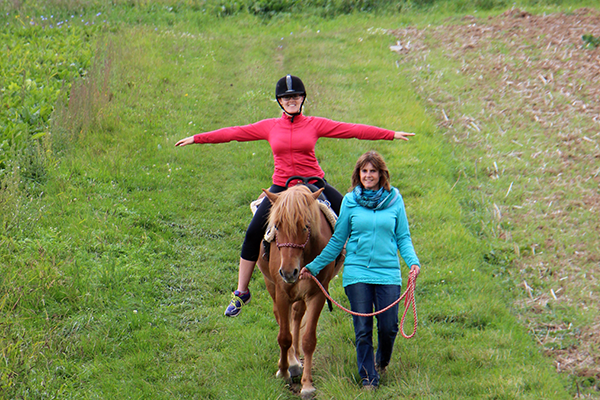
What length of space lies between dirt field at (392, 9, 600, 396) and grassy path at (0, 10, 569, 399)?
535 millimetres

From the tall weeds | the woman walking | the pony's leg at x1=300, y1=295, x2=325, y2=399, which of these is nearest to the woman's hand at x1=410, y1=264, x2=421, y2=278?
the woman walking

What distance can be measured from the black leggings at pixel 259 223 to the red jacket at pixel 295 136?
219 millimetres

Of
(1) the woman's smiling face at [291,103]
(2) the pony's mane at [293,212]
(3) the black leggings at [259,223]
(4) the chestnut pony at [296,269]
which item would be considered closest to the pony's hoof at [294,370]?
(4) the chestnut pony at [296,269]

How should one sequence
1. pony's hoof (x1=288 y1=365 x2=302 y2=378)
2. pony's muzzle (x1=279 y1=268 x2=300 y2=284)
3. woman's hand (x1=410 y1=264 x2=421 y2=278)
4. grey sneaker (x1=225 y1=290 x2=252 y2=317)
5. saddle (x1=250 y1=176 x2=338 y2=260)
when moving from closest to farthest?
pony's muzzle (x1=279 y1=268 x2=300 y2=284)
woman's hand (x1=410 y1=264 x2=421 y2=278)
saddle (x1=250 y1=176 x2=338 y2=260)
pony's hoof (x1=288 y1=365 x2=302 y2=378)
grey sneaker (x1=225 y1=290 x2=252 y2=317)

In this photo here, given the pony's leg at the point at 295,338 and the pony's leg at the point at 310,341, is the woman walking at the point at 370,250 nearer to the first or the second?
the pony's leg at the point at 310,341

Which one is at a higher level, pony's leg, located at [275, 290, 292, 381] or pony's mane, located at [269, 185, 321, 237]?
pony's mane, located at [269, 185, 321, 237]

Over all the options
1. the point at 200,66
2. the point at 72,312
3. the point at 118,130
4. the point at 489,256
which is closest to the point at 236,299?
the point at 72,312

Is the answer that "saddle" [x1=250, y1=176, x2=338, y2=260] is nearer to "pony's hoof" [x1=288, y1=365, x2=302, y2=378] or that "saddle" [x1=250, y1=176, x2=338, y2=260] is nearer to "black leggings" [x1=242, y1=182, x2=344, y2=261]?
"black leggings" [x1=242, y1=182, x2=344, y2=261]

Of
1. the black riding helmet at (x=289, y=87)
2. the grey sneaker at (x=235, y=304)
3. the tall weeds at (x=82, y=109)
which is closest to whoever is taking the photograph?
the black riding helmet at (x=289, y=87)

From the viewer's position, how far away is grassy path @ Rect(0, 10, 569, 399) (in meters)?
5.84

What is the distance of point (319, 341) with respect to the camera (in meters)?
6.73

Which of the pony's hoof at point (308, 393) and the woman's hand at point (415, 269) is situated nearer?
the woman's hand at point (415, 269)

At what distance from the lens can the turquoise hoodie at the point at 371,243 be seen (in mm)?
5445

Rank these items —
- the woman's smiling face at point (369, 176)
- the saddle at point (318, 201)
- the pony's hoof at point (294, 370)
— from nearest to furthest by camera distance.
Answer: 1. the woman's smiling face at point (369, 176)
2. the saddle at point (318, 201)
3. the pony's hoof at point (294, 370)
